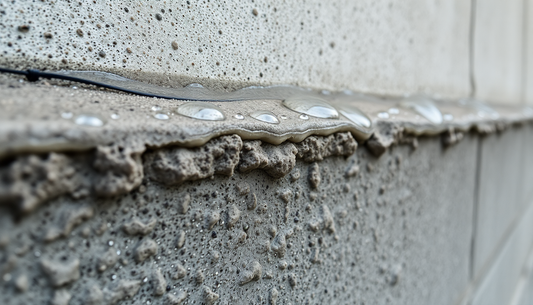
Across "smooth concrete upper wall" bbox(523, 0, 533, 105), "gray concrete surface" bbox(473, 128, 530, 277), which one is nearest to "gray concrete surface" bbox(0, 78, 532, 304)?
"gray concrete surface" bbox(473, 128, 530, 277)

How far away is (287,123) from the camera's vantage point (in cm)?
45

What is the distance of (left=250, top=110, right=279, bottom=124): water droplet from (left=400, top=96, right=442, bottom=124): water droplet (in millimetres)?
452

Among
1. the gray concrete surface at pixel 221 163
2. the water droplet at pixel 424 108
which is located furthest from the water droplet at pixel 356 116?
the water droplet at pixel 424 108

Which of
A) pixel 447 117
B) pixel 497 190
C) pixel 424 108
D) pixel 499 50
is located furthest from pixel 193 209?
pixel 499 50

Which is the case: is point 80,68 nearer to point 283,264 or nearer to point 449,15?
point 283,264

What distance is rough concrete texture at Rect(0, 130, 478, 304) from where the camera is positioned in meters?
0.28

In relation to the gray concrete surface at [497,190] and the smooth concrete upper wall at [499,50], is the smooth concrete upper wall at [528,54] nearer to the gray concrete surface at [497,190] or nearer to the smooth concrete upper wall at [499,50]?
the smooth concrete upper wall at [499,50]

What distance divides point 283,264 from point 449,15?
1.00 meters

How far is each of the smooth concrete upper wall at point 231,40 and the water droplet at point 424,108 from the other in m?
0.07

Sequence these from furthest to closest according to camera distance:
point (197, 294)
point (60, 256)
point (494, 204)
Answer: point (494, 204), point (197, 294), point (60, 256)

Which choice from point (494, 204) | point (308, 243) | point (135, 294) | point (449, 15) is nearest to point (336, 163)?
point (308, 243)

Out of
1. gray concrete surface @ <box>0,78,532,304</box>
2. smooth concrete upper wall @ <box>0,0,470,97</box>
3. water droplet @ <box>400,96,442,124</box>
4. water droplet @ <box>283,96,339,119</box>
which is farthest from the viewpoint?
water droplet @ <box>400,96,442,124</box>

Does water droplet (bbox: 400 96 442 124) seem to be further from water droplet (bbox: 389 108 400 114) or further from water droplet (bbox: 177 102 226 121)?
water droplet (bbox: 177 102 226 121)

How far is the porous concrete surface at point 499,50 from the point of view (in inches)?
54.6
